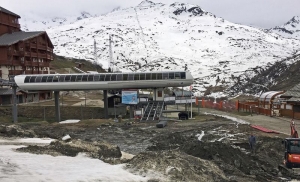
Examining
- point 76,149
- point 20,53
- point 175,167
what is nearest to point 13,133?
point 76,149

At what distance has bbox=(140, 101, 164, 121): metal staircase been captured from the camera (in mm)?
46406

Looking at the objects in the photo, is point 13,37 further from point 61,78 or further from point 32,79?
point 61,78

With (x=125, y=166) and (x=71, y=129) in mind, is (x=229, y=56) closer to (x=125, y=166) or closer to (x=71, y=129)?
(x=71, y=129)

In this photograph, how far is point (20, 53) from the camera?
262ft

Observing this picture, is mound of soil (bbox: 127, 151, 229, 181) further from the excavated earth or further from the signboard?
the signboard

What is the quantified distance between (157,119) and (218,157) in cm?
2480

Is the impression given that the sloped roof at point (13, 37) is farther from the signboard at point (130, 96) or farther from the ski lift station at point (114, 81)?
the signboard at point (130, 96)

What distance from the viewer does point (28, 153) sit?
17766mm

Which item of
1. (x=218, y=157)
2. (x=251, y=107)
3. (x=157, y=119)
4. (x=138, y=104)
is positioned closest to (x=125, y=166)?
(x=218, y=157)

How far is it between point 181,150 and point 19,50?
68.1m

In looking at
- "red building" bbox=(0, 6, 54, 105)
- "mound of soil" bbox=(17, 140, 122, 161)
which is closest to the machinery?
"mound of soil" bbox=(17, 140, 122, 161)

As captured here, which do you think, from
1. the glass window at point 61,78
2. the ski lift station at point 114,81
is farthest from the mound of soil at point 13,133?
the glass window at point 61,78

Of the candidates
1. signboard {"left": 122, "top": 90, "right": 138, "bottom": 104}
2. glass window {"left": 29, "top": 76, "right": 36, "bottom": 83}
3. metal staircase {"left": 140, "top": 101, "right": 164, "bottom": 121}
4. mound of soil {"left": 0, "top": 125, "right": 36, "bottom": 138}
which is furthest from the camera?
glass window {"left": 29, "top": 76, "right": 36, "bottom": 83}

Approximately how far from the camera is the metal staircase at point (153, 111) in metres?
46.4
